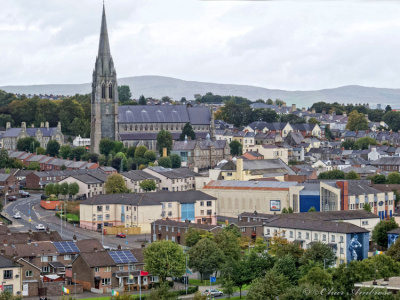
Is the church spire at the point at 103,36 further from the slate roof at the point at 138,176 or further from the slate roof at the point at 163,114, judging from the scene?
the slate roof at the point at 138,176

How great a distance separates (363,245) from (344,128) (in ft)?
424

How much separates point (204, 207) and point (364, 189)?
1345 centimetres

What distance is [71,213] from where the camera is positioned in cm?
8512

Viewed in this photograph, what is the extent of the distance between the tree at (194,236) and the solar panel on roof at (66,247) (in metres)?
8.25

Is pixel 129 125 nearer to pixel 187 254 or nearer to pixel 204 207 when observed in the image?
pixel 204 207

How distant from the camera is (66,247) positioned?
59.3m

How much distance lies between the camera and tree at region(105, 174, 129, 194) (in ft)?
302

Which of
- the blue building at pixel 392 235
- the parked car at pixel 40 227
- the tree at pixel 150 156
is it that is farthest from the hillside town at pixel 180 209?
the tree at pixel 150 156

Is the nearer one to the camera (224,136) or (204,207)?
(204,207)

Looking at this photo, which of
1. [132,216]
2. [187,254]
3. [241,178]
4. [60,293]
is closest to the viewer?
[60,293]

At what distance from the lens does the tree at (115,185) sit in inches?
3628

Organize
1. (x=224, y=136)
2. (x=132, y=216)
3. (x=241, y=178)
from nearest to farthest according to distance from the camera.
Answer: (x=132, y=216) → (x=241, y=178) → (x=224, y=136)

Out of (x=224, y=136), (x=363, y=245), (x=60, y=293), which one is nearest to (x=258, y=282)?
(x=60, y=293)

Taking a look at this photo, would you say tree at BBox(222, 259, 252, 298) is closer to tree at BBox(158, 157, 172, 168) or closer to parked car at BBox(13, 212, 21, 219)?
parked car at BBox(13, 212, 21, 219)
